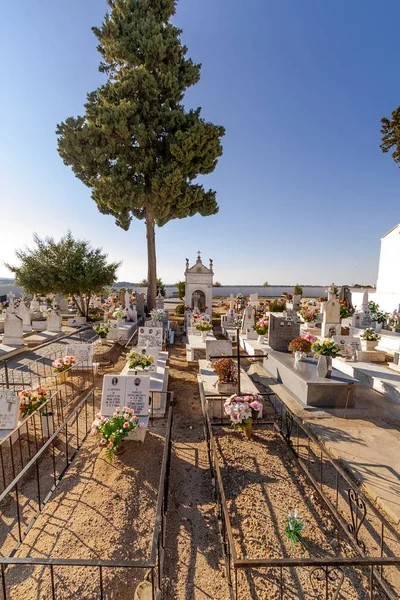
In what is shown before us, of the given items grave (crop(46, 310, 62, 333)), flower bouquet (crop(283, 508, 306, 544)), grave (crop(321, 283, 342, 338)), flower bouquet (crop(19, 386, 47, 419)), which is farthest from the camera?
grave (crop(46, 310, 62, 333))

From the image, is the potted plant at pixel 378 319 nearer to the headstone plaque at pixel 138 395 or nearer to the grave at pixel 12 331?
the headstone plaque at pixel 138 395

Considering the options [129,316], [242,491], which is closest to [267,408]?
[242,491]

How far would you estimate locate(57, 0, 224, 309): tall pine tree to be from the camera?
1750cm

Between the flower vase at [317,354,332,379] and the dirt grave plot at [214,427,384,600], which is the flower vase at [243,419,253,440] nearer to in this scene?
the dirt grave plot at [214,427,384,600]

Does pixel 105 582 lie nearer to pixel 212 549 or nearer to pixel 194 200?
pixel 212 549

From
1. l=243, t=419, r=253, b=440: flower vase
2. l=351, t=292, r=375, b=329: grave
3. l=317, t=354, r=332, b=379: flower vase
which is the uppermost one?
l=351, t=292, r=375, b=329: grave

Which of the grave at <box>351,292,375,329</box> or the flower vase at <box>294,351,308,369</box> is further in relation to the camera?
the grave at <box>351,292,375,329</box>

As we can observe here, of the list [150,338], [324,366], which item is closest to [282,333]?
[324,366]

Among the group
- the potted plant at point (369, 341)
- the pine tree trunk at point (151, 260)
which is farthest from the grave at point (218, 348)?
the pine tree trunk at point (151, 260)

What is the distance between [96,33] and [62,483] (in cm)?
2577

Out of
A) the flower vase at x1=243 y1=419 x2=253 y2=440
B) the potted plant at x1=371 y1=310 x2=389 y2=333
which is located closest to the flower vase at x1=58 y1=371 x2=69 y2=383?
the flower vase at x1=243 y1=419 x2=253 y2=440

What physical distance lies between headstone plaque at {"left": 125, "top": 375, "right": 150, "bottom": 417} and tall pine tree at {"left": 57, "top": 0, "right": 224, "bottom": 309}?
1493 cm

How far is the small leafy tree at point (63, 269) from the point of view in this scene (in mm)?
19312

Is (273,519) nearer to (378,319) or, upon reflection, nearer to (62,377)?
(62,377)
